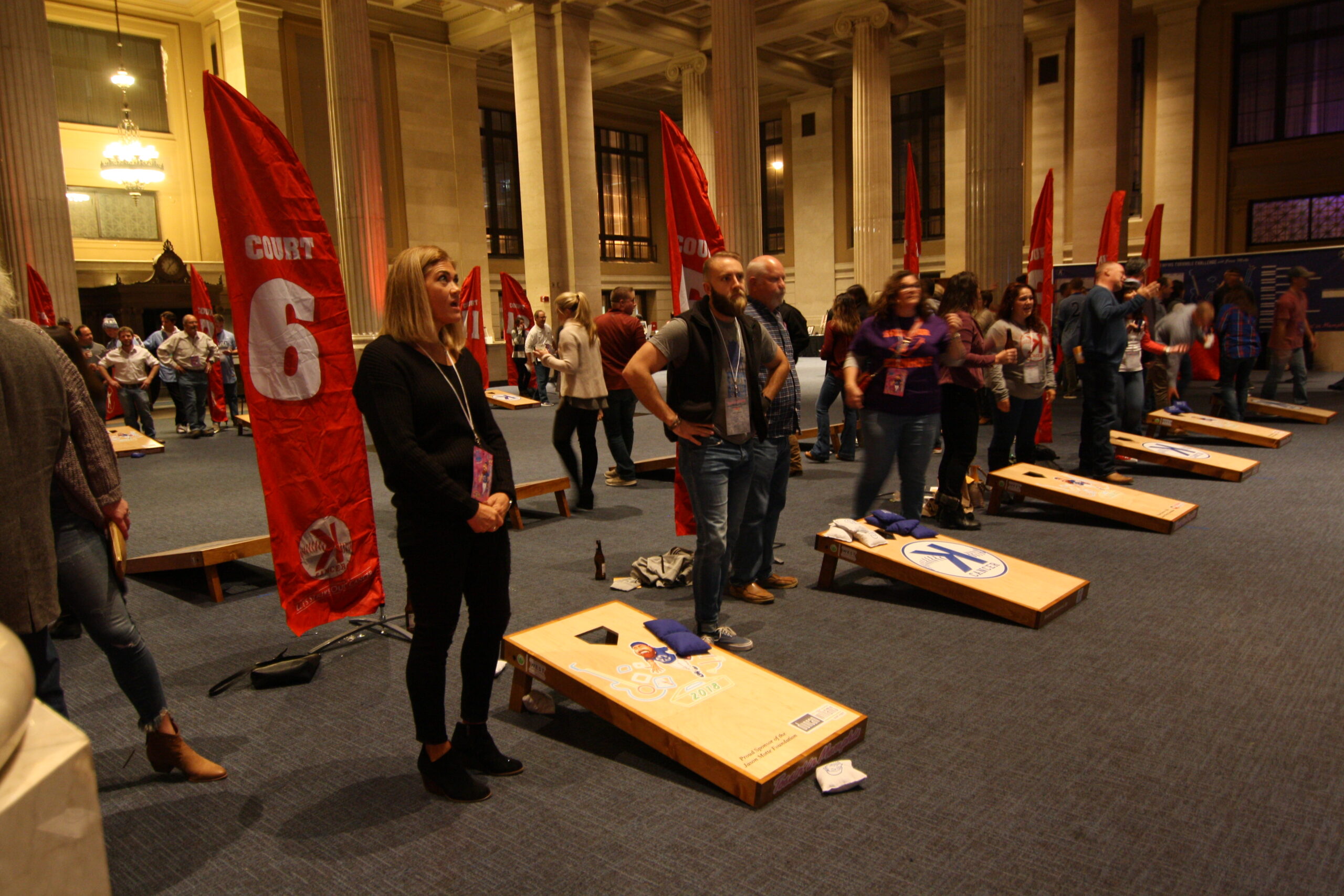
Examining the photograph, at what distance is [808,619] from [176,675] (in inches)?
120

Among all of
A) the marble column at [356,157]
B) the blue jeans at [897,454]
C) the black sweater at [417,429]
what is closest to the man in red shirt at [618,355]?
the blue jeans at [897,454]

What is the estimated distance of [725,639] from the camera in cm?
404

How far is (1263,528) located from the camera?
6016mm

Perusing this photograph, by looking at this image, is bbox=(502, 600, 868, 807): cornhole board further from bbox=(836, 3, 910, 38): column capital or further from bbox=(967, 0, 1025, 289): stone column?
bbox=(836, 3, 910, 38): column capital

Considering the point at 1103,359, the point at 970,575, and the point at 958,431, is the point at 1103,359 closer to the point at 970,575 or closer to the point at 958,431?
the point at 958,431

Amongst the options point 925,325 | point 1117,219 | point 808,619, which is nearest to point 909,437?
point 925,325

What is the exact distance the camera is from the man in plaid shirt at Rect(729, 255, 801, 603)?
14.2 ft

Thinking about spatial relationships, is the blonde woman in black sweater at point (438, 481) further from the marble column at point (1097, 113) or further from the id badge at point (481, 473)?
the marble column at point (1097, 113)

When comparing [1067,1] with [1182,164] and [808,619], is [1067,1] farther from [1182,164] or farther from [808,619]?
[808,619]

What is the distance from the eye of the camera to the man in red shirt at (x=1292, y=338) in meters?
11.1

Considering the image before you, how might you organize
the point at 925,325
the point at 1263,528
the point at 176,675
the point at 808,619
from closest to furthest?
1. the point at 176,675
2. the point at 808,619
3. the point at 925,325
4. the point at 1263,528

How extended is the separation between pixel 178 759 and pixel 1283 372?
13.4 metres

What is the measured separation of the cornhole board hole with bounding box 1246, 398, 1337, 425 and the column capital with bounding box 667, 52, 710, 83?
17875mm

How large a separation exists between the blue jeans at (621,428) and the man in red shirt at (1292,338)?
877 cm
